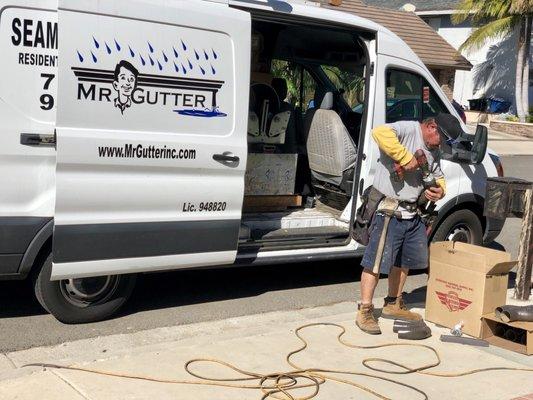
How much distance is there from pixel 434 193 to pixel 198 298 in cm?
215

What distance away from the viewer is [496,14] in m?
27.7

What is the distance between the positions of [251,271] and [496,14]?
23356 millimetres

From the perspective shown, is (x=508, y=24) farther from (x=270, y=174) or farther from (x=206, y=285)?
(x=206, y=285)

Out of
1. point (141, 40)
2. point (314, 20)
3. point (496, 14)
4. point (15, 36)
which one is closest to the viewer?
point (15, 36)

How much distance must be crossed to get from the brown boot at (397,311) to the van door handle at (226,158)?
176 cm

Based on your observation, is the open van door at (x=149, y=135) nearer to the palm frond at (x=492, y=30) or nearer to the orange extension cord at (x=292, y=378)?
the orange extension cord at (x=292, y=378)

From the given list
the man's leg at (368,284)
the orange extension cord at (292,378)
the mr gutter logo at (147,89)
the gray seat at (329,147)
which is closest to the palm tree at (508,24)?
the gray seat at (329,147)

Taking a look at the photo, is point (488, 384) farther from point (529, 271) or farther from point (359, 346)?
point (529, 271)

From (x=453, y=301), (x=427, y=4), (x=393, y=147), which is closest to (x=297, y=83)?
(x=393, y=147)

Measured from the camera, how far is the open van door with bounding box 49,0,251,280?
16.3ft

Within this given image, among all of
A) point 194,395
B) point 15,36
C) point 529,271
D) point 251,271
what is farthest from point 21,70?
point 529,271

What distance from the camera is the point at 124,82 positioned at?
203 inches

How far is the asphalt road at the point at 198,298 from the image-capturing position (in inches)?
213

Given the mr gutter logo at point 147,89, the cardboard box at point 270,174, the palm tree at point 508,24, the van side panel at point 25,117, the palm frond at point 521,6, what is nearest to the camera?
the van side panel at point 25,117
